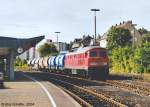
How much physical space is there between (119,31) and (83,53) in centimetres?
7316

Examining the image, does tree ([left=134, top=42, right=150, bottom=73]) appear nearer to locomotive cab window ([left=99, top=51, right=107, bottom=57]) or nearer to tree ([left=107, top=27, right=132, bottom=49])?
locomotive cab window ([left=99, top=51, right=107, bottom=57])

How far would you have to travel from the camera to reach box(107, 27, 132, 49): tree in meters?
115

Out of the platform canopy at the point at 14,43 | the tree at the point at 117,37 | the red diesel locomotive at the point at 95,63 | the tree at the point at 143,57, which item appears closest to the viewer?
the platform canopy at the point at 14,43

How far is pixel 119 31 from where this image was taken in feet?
387

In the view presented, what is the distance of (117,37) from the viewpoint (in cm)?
11625

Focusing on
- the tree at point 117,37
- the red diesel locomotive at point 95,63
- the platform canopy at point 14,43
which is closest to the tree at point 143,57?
the red diesel locomotive at point 95,63

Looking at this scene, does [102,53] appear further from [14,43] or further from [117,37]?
[117,37]

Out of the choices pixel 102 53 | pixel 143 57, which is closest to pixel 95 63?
pixel 102 53

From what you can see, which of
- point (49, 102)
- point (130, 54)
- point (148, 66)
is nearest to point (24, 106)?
point (49, 102)

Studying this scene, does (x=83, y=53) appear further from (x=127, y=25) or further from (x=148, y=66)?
(x=127, y=25)

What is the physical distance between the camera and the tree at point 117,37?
11512cm

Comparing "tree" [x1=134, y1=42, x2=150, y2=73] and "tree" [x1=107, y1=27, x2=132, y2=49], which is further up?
"tree" [x1=107, y1=27, x2=132, y2=49]

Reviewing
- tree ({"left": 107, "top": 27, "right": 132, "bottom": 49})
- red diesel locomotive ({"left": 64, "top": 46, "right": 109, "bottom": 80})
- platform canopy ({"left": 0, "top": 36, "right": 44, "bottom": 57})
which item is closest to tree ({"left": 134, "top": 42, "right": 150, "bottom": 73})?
red diesel locomotive ({"left": 64, "top": 46, "right": 109, "bottom": 80})

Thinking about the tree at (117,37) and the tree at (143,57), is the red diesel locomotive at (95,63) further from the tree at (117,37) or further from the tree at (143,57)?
the tree at (117,37)
